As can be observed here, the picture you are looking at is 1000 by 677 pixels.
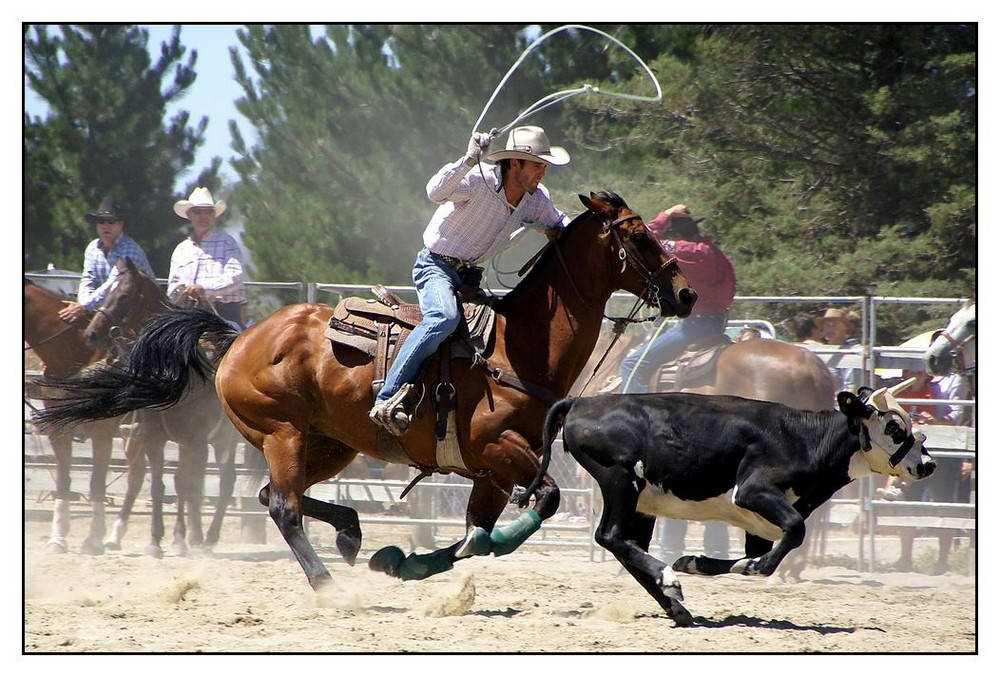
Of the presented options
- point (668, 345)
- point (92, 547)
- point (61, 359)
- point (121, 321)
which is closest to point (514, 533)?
point (668, 345)

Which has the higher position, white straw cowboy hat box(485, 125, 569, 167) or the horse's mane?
white straw cowboy hat box(485, 125, 569, 167)

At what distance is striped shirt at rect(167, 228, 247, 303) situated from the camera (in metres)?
10.1

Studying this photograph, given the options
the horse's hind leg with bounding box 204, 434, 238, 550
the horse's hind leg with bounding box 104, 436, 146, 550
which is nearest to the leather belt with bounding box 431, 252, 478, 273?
the horse's hind leg with bounding box 204, 434, 238, 550

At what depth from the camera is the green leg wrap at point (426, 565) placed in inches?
262

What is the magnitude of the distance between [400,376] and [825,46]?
8790 mm

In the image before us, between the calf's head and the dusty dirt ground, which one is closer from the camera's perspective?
the dusty dirt ground

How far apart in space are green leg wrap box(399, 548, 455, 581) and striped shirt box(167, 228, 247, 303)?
164 inches

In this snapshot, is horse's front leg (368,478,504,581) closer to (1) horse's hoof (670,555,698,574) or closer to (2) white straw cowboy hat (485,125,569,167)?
(1) horse's hoof (670,555,698,574)

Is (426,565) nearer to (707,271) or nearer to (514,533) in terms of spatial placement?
(514,533)

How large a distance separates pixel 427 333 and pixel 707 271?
340cm

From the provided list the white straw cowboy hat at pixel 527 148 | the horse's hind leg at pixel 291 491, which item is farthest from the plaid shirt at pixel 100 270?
the white straw cowboy hat at pixel 527 148

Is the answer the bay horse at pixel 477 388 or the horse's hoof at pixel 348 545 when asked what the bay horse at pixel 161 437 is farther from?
the horse's hoof at pixel 348 545

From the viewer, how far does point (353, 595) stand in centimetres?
680

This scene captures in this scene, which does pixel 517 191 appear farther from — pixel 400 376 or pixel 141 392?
pixel 141 392
